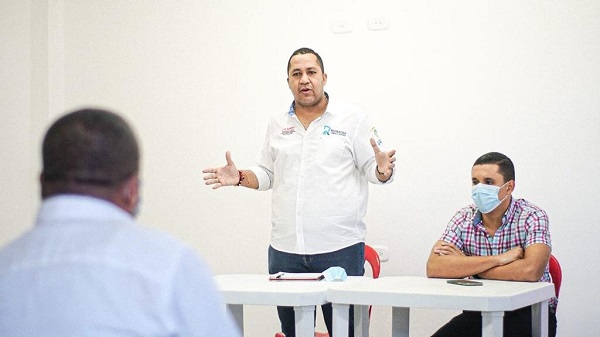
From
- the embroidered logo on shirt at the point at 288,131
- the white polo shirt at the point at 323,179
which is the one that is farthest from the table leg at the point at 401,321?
the embroidered logo on shirt at the point at 288,131

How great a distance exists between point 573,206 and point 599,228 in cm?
17

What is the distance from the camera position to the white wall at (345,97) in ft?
14.3

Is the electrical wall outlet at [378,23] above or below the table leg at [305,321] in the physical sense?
above

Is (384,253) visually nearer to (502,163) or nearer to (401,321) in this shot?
(502,163)

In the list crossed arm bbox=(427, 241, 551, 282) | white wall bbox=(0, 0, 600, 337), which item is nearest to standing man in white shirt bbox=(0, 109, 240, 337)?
crossed arm bbox=(427, 241, 551, 282)

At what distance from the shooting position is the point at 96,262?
1.11 meters

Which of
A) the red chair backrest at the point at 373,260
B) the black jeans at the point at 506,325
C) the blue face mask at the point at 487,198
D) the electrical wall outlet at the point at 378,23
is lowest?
the black jeans at the point at 506,325

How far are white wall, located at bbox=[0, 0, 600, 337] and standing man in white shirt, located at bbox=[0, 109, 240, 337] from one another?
351 centimetres

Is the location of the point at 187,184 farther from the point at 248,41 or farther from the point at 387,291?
the point at 387,291

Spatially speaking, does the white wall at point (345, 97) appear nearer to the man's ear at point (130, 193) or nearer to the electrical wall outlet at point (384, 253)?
the electrical wall outlet at point (384, 253)

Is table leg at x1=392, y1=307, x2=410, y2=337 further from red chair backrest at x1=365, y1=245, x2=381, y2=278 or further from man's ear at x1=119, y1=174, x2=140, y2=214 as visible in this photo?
man's ear at x1=119, y1=174, x2=140, y2=214

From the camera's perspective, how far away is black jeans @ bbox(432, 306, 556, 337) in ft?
10.5

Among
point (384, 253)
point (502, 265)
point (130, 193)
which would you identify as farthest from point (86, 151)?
point (384, 253)

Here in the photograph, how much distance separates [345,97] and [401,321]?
6.55 ft
